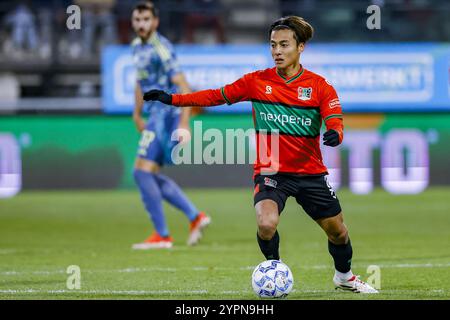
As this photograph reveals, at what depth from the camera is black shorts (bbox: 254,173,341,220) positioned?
755 centimetres

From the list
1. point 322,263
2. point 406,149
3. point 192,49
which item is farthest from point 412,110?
point 322,263

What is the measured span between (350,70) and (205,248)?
26.4 ft

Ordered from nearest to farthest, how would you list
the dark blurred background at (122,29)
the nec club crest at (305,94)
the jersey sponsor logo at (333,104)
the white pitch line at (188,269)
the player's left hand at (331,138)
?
the player's left hand at (331,138) < the jersey sponsor logo at (333,104) < the nec club crest at (305,94) < the white pitch line at (188,269) < the dark blurred background at (122,29)

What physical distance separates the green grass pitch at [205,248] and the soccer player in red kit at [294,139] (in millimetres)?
382

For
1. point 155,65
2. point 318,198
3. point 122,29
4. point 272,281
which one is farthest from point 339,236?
point 122,29

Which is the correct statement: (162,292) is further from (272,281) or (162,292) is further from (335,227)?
(335,227)

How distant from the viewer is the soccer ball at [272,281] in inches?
283

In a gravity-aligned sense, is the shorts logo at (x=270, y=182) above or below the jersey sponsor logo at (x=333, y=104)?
below

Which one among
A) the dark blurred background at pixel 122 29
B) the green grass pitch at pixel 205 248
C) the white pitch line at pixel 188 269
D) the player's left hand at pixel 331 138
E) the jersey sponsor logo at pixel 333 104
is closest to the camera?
the player's left hand at pixel 331 138

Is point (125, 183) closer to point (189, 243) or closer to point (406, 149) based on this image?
point (406, 149)

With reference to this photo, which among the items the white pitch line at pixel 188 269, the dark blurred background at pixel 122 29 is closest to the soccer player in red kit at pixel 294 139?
the white pitch line at pixel 188 269

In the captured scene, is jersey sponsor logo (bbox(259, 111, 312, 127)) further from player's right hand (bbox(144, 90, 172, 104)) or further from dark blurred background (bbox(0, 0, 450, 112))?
dark blurred background (bbox(0, 0, 450, 112))

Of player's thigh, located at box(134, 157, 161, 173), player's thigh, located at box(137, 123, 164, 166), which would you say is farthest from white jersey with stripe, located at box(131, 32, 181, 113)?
player's thigh, located at box(134, 157, 161, 173)

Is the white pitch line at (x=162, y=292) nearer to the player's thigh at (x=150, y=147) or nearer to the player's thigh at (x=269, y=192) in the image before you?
the player's thigh at (x=269, y=192)
